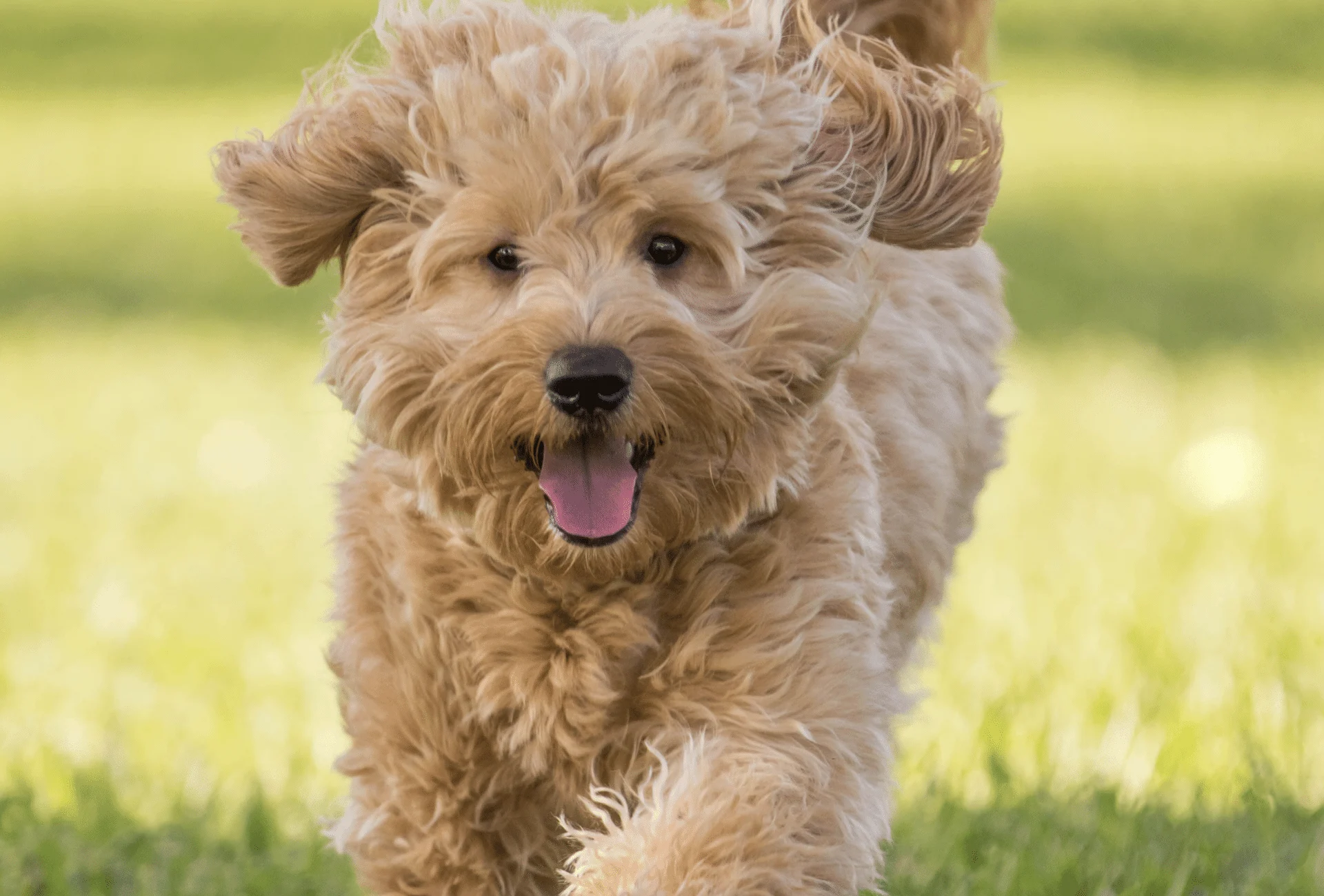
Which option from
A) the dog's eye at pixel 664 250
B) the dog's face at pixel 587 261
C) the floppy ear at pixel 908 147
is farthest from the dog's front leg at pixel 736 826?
the floppy ear at pixel 908 147

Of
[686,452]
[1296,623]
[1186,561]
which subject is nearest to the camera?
[686,452]

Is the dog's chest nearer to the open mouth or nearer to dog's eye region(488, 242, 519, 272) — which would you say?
the open mouth

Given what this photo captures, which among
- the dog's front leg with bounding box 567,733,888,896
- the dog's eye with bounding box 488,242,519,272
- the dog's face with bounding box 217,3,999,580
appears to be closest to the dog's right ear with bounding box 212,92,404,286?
the dog's face with bounding box 217,3,999,580

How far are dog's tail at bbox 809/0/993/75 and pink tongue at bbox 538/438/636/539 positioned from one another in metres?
1.91

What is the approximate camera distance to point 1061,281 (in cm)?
1477

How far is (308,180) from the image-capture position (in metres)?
3.99

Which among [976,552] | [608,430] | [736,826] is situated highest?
[608,430]

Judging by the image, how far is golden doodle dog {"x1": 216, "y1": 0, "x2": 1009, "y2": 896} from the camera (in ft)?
11.8

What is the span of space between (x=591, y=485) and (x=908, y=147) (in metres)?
1.04

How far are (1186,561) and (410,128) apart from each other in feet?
16.0

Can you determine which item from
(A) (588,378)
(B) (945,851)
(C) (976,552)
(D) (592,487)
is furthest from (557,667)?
(C) (976,552)

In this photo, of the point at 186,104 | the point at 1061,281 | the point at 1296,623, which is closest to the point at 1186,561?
the point at 1296,623

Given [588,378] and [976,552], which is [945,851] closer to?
[588,378]

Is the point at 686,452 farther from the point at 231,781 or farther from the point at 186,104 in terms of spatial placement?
the point at 186,104
